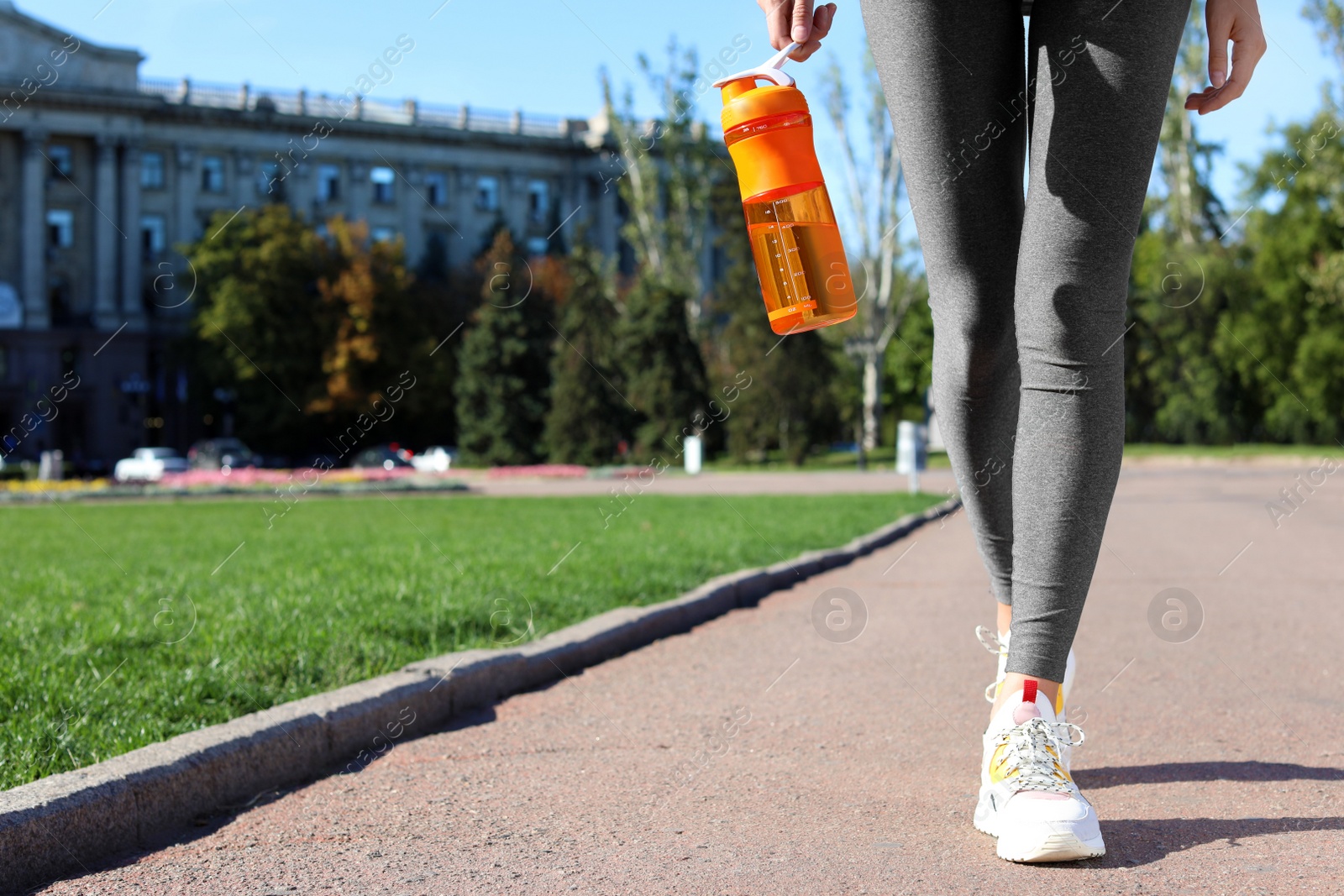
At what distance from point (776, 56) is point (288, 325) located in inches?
2055

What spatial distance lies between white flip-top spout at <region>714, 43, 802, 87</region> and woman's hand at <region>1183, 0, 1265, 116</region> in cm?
76

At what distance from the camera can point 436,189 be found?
7194cm

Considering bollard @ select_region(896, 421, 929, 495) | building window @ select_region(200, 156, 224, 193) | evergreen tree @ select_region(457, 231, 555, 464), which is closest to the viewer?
bollard @ select_region(896, 421, 929, 495)

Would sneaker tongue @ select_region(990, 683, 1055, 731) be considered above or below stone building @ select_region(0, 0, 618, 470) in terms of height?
below

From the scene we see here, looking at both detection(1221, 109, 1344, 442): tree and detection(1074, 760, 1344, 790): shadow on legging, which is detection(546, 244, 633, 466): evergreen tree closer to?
detection(1221, 109, 1344, 442): tree

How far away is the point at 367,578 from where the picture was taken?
6.77m

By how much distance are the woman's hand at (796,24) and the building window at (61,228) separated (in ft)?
223

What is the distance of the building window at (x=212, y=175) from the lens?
66.6 meters

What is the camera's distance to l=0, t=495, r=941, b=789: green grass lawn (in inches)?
141

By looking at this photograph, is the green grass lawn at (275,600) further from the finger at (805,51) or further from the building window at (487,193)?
the building window at (487,193)

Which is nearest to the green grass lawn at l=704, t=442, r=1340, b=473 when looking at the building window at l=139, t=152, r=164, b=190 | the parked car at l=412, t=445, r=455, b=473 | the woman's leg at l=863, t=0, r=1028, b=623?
the parked car at l=412, t=445, r=455, b=473

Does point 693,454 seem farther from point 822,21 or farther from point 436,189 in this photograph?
point 436,189

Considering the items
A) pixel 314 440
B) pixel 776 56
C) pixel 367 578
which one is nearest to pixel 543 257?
pixel 314 440

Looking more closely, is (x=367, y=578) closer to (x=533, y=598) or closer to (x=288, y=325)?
(x=533, y=598)
